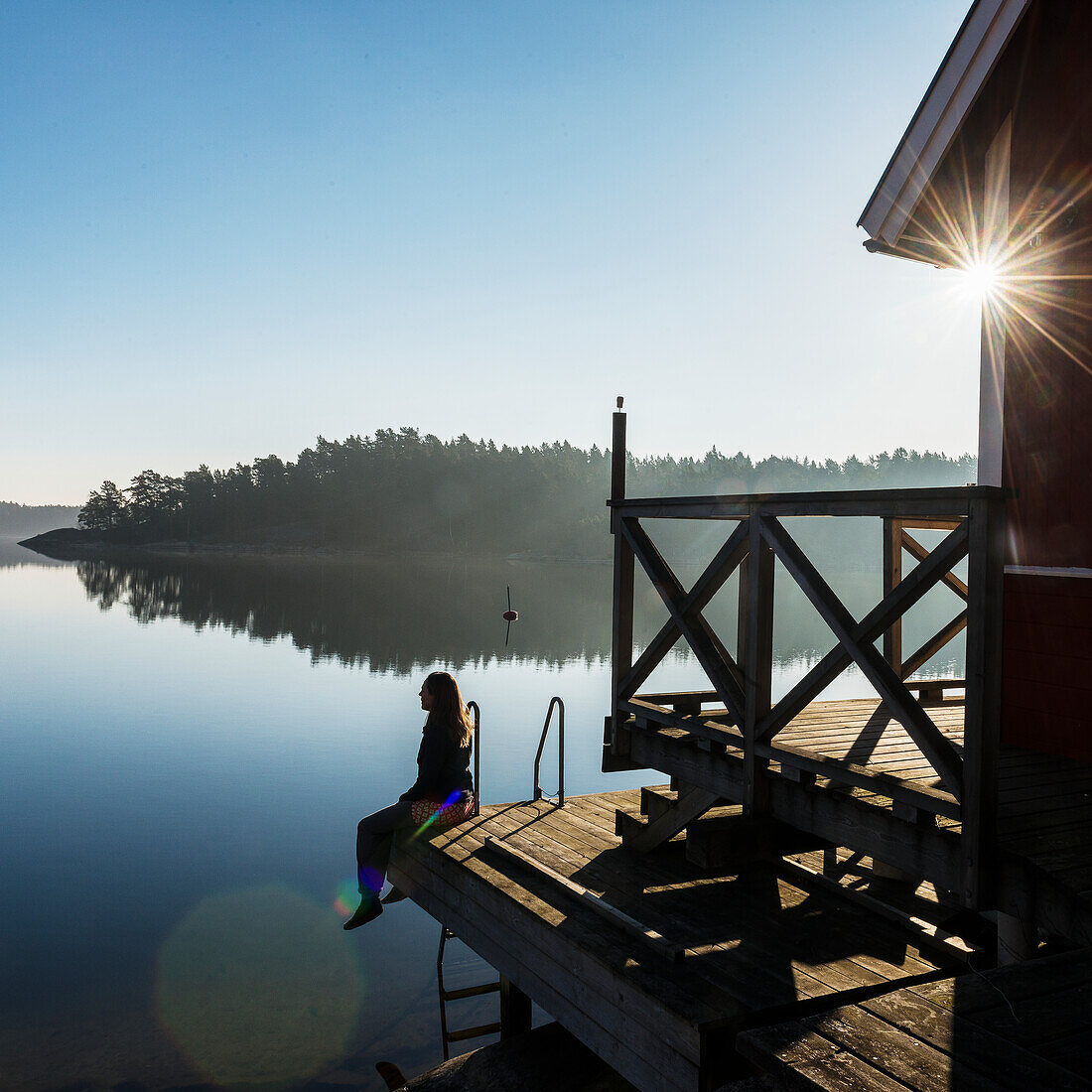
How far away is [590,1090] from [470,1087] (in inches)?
34.9

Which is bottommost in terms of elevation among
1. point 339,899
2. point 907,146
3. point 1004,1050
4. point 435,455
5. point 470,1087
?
point 339,899

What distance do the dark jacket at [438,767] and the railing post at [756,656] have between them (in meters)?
3.20

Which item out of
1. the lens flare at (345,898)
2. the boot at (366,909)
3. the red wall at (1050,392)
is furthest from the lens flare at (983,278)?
the lens flare at (345,898)

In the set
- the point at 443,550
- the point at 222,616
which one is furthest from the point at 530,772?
the point at 443,550

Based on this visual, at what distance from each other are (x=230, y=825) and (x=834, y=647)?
13.6 meters

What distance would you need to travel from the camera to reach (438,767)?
25.4 ft

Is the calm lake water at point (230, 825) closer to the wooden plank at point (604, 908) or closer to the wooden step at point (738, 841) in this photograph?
the wooden plank at point (604, 908)

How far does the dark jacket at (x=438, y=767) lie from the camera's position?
7715mm

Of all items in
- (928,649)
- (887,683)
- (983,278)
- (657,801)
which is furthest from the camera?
(928,649)

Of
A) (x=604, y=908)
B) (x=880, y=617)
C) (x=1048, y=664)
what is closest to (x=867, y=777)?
(x=880, y=617)

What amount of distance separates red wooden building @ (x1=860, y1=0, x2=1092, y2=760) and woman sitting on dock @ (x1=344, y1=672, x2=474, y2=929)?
4.19 meters

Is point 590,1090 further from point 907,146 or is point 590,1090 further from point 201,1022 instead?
point 907,146

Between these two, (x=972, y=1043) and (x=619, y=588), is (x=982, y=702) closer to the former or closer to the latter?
(x=972, y=1043)

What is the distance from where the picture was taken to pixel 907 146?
798 centimetres
